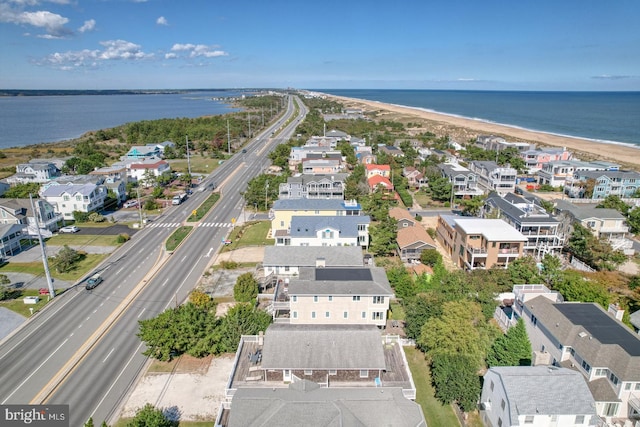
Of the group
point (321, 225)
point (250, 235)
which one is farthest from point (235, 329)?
point (250, 235)

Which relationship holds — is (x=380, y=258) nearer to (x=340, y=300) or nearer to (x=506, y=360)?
(x=340, y=300)

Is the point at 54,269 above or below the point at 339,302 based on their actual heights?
below

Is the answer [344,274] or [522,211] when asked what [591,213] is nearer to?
[522,211]

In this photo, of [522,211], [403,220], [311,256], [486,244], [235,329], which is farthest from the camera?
[403,220]

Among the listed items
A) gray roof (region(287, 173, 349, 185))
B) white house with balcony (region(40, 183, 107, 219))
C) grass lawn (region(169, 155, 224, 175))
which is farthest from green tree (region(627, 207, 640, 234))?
grass lawn (region(169, 155, 224, 175))

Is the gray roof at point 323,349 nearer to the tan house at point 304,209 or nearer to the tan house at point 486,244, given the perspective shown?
the tan house at point 486,244

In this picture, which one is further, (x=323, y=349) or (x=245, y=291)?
(x=245, y=291)

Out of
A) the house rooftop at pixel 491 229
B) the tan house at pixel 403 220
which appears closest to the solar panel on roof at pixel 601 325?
the house rooftop at pixel 491 229
